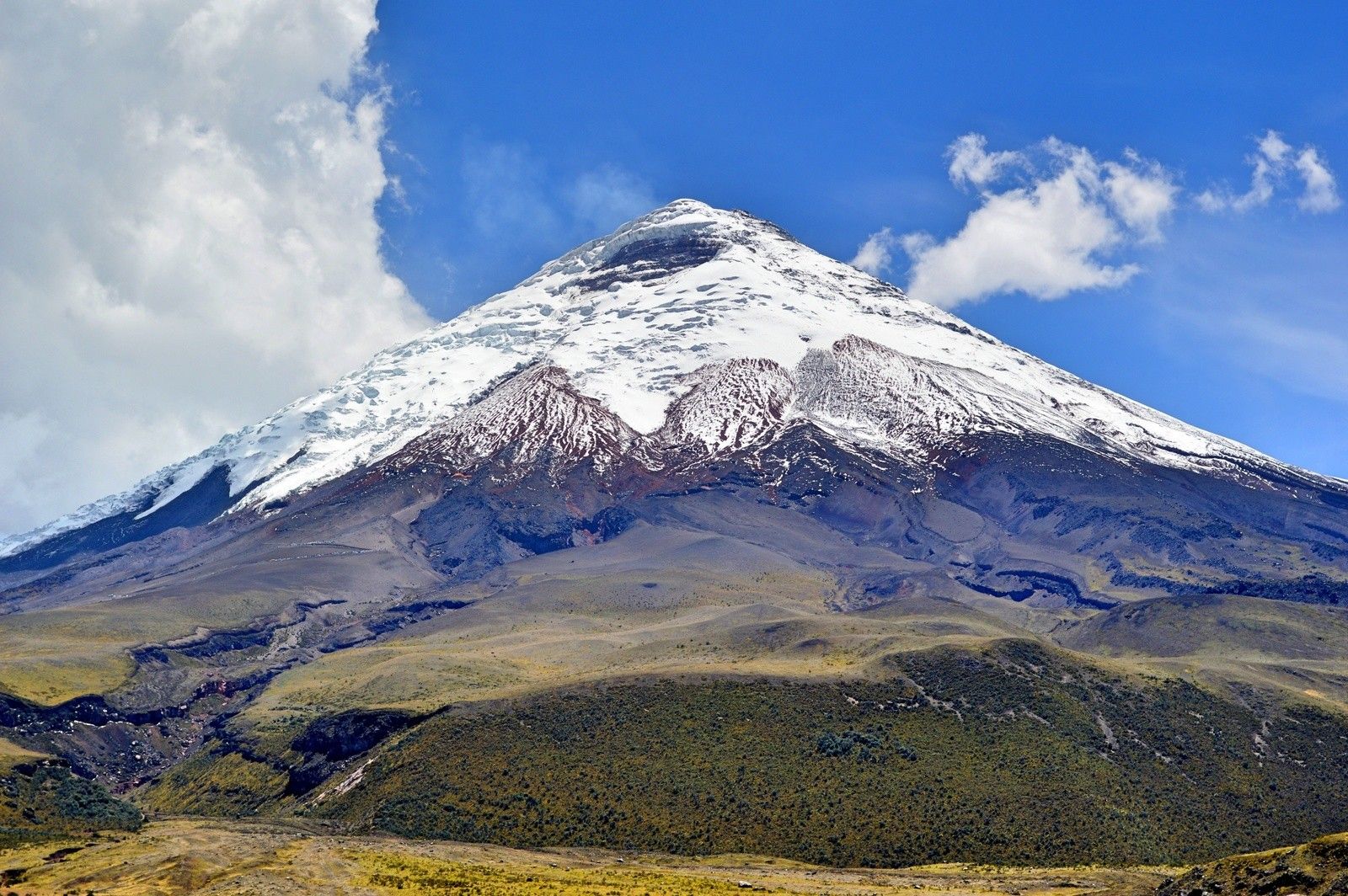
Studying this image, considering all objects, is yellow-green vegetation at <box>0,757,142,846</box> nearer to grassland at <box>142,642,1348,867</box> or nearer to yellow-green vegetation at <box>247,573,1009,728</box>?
grassland at <box>142,642,1348,867</box>

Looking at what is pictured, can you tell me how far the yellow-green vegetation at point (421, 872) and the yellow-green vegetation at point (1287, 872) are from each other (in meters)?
24.6

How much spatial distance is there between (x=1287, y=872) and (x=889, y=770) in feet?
238

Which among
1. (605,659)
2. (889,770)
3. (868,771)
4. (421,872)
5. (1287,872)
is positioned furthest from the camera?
(605,659)

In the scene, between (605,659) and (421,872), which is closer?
(421,872)

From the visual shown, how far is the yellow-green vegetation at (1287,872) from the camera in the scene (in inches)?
1857

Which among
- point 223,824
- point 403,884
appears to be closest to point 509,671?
point 223,824

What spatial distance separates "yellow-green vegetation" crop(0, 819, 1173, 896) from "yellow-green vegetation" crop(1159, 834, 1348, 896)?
2457 centimetres

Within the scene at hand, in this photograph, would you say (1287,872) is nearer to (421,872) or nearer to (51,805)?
(421,872)

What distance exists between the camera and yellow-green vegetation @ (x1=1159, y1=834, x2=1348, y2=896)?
1857 inches

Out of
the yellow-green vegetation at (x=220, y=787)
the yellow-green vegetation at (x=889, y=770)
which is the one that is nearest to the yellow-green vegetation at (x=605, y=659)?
the yellow-green vegetation at (x=220, y=787)

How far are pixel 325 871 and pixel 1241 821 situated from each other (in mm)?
78263

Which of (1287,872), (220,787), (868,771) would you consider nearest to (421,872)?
(868,771)

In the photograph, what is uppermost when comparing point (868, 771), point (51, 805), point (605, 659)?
point (605, 659)

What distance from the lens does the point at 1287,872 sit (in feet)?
160
